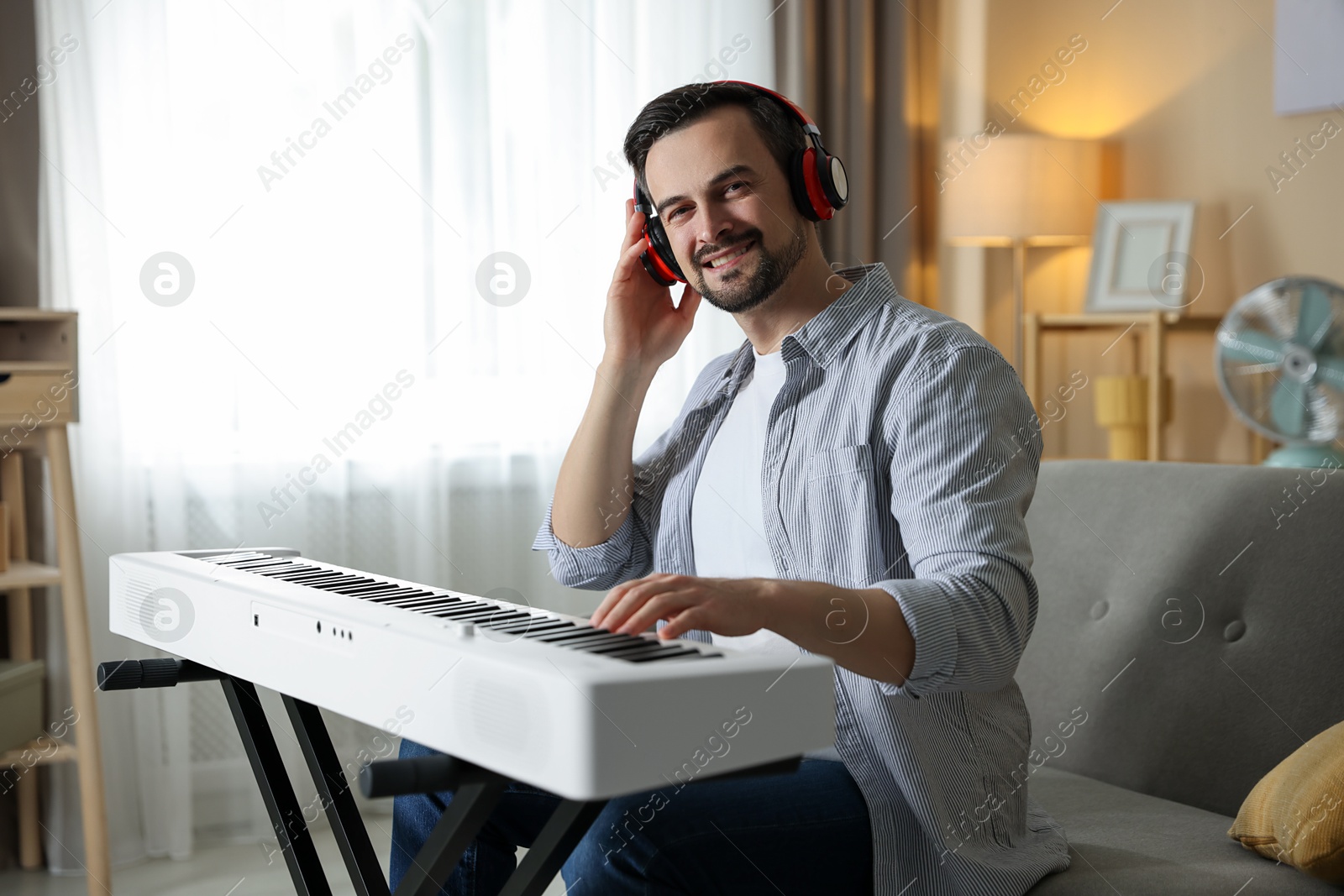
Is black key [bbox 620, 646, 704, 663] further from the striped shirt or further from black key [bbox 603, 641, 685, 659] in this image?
the striped shirt

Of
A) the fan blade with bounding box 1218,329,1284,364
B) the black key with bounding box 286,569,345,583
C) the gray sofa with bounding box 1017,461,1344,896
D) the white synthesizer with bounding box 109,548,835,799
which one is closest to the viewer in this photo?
the white synthesizer with bounding box 109,548,835,799

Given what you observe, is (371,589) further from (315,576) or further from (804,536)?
(804,536)

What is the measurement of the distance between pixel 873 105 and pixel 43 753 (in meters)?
2.50

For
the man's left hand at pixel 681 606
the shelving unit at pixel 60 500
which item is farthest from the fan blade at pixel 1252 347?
the shelving unit at pixel 60 500

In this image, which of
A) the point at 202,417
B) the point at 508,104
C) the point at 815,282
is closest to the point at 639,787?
the point at 815,282

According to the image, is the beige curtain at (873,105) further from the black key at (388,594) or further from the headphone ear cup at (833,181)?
the black key at (388,594)

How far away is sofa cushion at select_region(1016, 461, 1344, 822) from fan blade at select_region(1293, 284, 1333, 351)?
A: 920 millimetres

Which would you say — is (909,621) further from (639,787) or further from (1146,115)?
(1146,115)

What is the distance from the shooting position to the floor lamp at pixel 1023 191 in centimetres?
294

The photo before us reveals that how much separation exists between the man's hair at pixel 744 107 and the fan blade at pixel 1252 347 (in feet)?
4.69

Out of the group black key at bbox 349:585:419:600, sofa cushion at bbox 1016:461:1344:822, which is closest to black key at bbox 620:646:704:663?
black key at bbox 349:585:419:600

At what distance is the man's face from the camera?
4.57 ft

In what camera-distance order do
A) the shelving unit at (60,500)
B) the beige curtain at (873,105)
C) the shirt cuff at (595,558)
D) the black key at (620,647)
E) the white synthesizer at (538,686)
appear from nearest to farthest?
the white synthesizer at (538,686), the black key at (620,647), the shirt cuff at (595,558), the shelving unit at (60,500), the beige curtain at (873,105)

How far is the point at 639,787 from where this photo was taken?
736 mm
